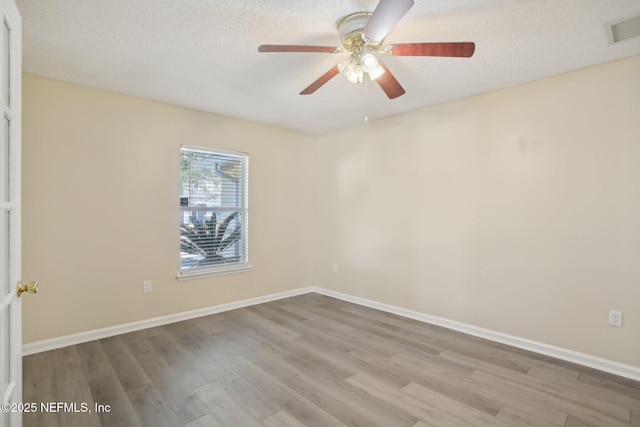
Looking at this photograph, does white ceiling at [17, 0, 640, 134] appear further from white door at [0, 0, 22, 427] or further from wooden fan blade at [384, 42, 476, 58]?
white door at [0, 0, 22, 427]

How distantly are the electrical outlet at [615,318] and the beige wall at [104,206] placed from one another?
3679 mm

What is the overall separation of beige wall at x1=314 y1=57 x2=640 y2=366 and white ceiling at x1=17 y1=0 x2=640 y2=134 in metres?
0.32

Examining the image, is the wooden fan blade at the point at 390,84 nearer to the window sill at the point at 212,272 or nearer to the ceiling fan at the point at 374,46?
the ceiling fan at the point at 374,46

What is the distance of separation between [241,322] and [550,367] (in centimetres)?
291

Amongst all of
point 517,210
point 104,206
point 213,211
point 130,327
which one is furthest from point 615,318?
point 104,206

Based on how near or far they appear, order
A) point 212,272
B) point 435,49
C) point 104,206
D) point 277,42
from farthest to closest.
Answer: point 212,272, point 104,206, point 277,42, point 435,49

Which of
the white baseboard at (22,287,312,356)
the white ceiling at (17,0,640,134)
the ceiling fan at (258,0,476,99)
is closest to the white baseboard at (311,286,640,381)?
the white baseboard at (22,287,312,356)

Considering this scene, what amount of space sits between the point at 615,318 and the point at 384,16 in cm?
284

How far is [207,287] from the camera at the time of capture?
3.78 meters

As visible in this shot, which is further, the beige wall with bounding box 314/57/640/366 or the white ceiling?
the beige wall with bounding box 314/57/640/366

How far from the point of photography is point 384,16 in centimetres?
150

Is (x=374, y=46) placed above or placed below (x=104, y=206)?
above

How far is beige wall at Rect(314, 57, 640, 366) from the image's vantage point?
2439 mm

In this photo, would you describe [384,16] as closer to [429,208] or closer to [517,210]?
[517,210]
